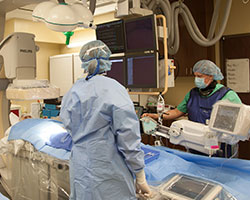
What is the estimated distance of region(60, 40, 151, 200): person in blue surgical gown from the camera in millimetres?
1361

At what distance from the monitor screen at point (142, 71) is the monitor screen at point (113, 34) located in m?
0.15

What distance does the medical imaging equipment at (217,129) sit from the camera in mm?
1525

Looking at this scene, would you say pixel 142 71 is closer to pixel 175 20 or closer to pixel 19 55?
pixel 175 20

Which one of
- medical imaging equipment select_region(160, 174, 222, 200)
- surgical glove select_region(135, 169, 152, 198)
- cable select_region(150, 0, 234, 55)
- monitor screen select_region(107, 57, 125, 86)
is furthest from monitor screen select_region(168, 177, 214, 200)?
cable select_region(150, 0, 234, 55)

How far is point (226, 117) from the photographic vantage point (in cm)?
161

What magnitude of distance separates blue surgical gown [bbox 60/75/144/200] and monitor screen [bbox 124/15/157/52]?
0.90m

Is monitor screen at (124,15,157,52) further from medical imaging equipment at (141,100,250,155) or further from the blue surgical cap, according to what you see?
medical imaging equipment at (141,100,250,155)

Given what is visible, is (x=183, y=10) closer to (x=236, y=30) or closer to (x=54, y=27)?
(x=236, y=30)

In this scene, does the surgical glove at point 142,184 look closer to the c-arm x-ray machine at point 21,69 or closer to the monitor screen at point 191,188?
the monitor screen at point 191,188

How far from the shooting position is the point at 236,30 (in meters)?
3.53

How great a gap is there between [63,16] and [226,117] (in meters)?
1.22

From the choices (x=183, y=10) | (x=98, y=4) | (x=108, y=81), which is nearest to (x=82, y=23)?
(x=108, y=81)

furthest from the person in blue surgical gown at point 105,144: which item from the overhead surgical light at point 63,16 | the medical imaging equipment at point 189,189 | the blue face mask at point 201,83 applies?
the blue face mask at point 201,83

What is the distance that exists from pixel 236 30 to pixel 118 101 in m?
2.88
